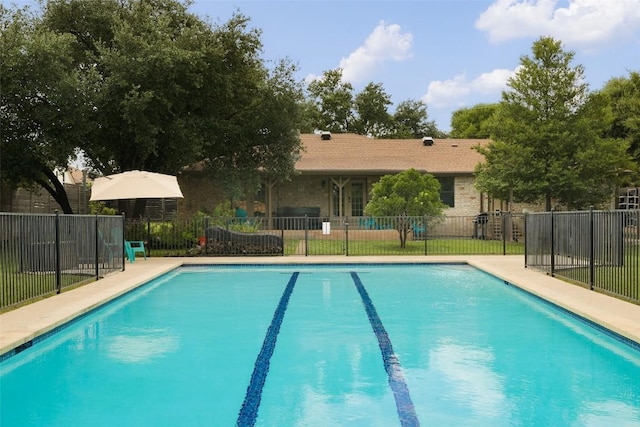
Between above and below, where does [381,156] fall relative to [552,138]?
above

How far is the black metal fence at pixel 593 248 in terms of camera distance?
10.6m

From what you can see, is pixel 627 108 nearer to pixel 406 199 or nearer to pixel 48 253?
pixel 406 199

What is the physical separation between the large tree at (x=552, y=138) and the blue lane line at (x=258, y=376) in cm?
1492

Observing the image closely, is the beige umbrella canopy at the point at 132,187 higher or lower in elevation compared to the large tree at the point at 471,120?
lower

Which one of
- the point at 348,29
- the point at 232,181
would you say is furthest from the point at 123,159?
the point at 348,29

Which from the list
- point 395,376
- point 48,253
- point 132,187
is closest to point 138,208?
point 132,187

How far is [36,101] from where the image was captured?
19422 millimetres

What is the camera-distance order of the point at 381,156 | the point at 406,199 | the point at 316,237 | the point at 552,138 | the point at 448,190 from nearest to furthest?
the point at 406,199 < the point at 552,138 < the point at 316,237 < the point at 448,190 < the point at 381,156

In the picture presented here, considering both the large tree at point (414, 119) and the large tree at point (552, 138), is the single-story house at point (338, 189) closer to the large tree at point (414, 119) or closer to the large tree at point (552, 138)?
the large tree at point (552, 138)

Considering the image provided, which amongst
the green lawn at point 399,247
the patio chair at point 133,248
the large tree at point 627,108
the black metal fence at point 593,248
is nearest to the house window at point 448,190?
the green lawn at point 399,247

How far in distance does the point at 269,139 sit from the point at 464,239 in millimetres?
9459

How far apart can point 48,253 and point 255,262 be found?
7.32 metres

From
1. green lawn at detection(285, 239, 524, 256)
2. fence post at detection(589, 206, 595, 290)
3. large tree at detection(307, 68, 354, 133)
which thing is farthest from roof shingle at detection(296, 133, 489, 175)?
fence post at detection(589, 206, 595, 290)

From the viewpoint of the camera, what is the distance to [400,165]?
29609mm
